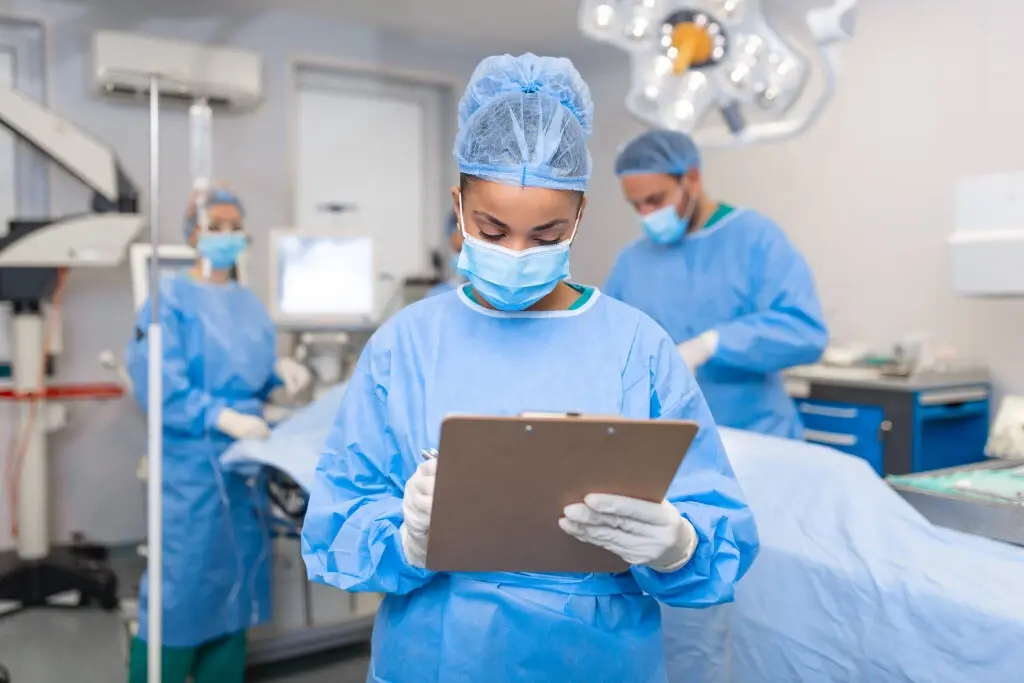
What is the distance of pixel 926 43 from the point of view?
130 inches

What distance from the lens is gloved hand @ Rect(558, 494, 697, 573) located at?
2.96 ft

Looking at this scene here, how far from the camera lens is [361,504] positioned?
105 cm

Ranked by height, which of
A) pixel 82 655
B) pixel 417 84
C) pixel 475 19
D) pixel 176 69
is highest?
pixel 475 19

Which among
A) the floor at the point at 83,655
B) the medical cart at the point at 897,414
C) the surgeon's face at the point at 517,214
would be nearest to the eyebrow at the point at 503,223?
the surgeon's face at the point at 517,214

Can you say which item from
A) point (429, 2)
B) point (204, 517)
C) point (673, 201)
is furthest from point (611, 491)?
point (429, 2)

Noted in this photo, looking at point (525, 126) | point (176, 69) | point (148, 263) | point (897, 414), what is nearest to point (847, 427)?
point (897, 414)

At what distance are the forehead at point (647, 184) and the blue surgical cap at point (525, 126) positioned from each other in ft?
3.34

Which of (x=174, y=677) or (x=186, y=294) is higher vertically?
(x=186, y=294)

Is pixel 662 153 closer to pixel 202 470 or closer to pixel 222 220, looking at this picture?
pixel 222 220

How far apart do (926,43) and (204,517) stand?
3091 millimetres

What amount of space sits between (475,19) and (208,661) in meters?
3.35

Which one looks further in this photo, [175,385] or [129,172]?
[129,172]

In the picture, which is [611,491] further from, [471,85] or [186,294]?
[186,294]

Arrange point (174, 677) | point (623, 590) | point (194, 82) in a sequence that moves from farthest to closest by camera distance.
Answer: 1. point (194, 82)
2. point (174, 677)
3. point (623, 590)
